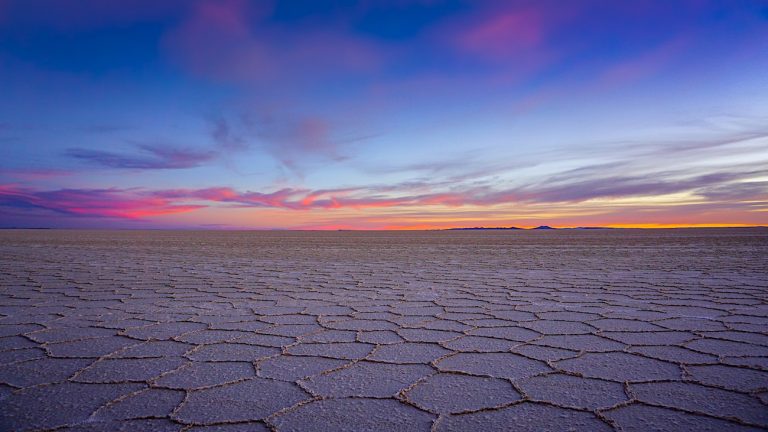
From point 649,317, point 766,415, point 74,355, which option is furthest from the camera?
point 649,317

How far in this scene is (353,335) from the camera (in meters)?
2.29

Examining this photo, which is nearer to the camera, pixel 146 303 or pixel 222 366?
pixel 222 366

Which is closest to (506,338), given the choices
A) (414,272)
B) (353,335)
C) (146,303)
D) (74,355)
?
(353,335)

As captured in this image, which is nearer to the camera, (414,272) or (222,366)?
(222,366)

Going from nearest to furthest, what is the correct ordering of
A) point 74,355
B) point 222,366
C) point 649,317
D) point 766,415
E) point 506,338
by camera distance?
point 766,415 < point 222,366 < point 74,355 < point 506,338 < point 649,317

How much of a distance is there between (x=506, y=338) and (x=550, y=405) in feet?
2.69

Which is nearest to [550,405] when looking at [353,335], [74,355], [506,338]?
[506,338]

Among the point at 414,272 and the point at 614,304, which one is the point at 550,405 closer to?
the point at 614,304

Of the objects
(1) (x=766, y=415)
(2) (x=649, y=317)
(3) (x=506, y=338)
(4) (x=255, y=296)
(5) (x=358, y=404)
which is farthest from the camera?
(4) (x=255, y=296)

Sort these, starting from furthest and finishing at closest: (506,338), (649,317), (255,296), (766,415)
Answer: (255,296), (649,317), (506,338), (766,415)

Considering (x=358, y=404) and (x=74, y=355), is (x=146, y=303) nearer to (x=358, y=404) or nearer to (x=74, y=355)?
(x=74, y=355)

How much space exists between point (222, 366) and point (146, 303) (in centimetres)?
180

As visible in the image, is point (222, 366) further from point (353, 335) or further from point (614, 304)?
point (614, 304)

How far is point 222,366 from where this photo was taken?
1810mm
